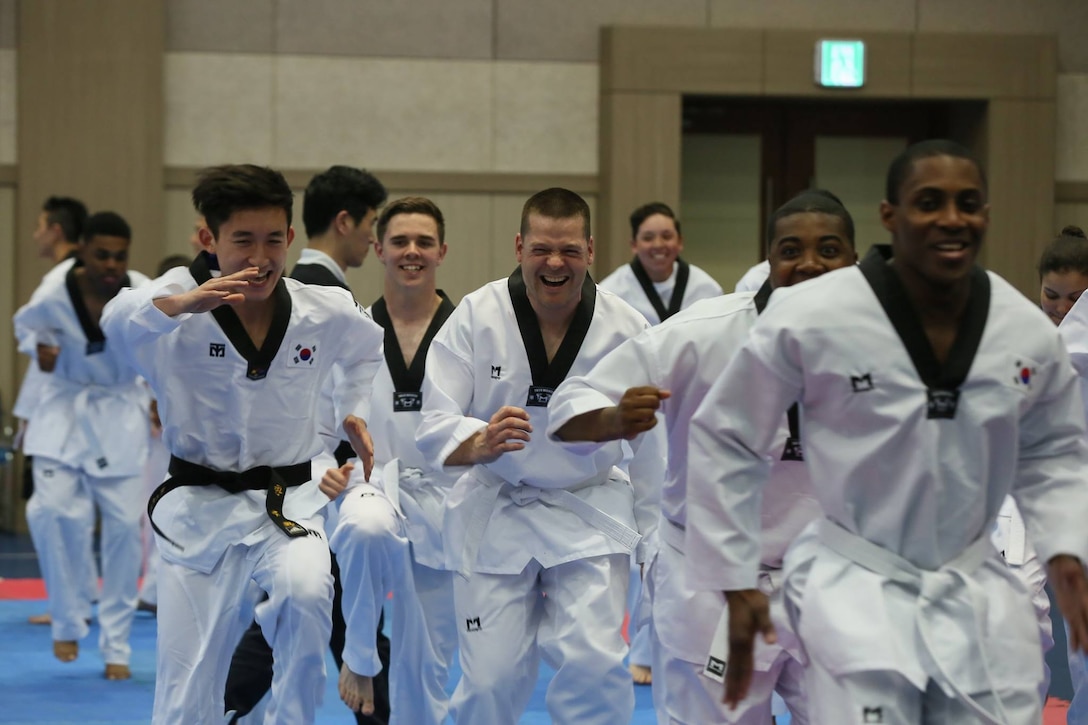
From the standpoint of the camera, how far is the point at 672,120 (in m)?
12.3

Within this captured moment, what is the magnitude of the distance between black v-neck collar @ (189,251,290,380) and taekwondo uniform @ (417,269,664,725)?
1.65ft

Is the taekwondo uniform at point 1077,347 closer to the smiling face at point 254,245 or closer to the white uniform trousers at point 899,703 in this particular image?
the white uniform trousers at point 899,703

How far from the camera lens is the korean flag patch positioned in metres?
4.62

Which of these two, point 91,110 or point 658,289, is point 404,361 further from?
point 91,110

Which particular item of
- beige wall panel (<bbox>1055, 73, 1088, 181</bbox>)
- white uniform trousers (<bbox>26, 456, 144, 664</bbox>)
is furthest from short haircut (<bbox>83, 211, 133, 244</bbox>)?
beige wall panel (<bbox>1055, 73, 1088, 181</bbox>)

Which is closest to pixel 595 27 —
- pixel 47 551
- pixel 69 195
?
pixel 69 195

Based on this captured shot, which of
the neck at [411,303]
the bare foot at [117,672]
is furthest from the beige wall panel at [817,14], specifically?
the bare foot at [117,672]

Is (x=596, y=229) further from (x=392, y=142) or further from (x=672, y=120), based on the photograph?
(x=392, y=142)

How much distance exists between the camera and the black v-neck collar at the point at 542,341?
4.61m

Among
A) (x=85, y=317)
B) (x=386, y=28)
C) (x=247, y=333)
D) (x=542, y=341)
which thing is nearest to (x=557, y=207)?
(x=542, y=341)

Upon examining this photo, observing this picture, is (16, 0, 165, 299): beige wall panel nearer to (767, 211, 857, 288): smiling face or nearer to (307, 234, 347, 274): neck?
(307, 234, 347, 274): neck

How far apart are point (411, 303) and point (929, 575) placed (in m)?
3.17

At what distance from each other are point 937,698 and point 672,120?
965cm

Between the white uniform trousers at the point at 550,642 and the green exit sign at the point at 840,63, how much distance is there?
8.59 metres
